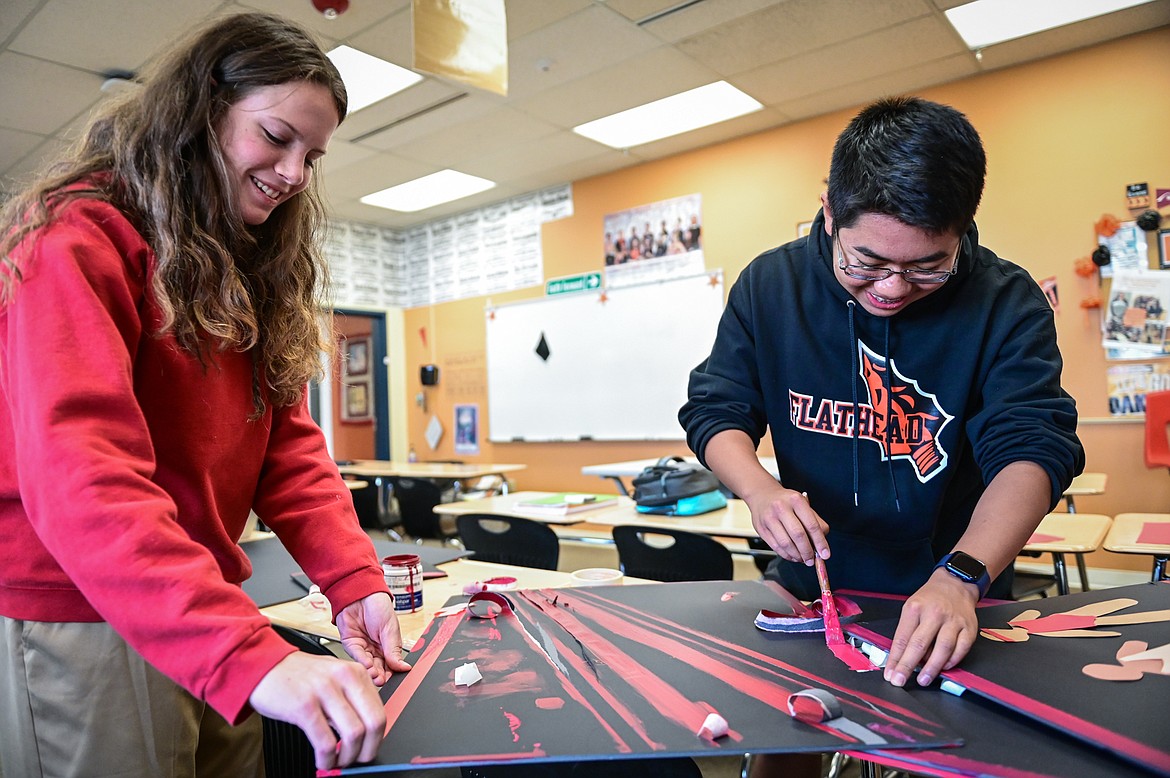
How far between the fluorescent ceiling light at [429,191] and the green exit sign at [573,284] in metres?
0.91

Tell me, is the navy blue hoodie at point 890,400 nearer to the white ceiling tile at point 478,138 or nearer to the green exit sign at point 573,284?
the white ceiling tile at point 478,138

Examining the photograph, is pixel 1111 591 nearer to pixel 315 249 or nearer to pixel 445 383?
pixel 315 249

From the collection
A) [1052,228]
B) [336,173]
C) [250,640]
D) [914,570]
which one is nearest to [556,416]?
[336,173]

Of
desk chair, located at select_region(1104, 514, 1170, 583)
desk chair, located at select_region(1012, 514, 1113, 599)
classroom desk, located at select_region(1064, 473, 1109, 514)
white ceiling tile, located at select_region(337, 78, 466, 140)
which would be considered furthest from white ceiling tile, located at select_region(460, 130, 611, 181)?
desk chair, located at select_region(1104, 514, 1170, 583)

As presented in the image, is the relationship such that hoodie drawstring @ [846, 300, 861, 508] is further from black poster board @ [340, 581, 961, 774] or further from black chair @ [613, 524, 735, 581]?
black chair @ [613, 524, 735, 581]

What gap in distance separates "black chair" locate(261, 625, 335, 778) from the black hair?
1.14 metres

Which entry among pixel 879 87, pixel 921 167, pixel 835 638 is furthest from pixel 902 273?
pixel 879 87

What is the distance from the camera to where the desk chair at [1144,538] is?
188cm

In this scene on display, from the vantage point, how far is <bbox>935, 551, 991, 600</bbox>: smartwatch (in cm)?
94

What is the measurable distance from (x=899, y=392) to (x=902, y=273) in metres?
0.22

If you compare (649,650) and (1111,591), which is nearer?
(649,650)

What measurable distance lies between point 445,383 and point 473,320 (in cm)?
69

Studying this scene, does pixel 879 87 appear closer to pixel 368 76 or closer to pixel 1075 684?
pixel 368 76

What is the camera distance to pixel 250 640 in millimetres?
614
